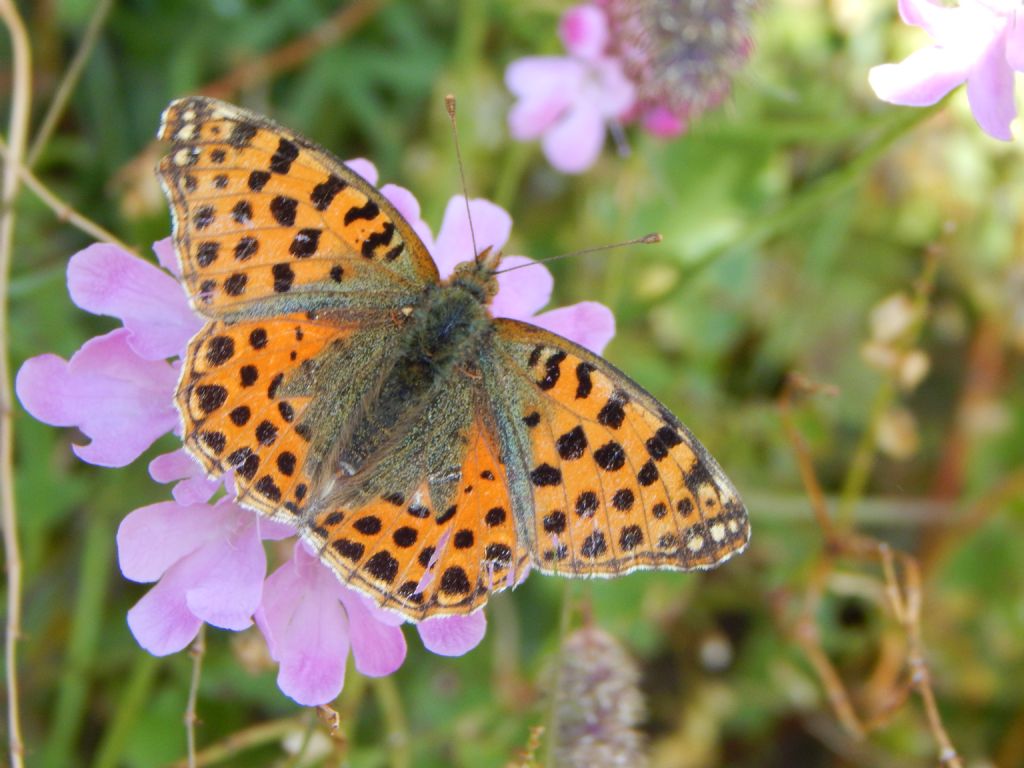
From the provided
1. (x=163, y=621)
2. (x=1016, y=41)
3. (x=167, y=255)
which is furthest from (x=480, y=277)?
(x=1016, y=41)

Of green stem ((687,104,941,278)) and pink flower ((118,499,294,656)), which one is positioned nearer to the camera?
pink flower ((118,499,294,656))

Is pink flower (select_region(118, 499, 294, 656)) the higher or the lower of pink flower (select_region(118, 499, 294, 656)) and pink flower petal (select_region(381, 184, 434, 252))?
the lower

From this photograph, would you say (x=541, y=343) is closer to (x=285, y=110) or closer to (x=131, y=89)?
(x=285, y=110)

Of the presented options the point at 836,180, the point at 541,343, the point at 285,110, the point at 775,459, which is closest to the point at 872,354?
the point at 836,180

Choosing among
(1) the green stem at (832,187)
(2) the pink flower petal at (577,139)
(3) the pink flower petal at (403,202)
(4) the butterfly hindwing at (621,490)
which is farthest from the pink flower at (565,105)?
(4) the butterfly hindwing at (621,490)

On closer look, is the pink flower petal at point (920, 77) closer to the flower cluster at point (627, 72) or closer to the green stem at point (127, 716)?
the flower cluster at point (627, 72)

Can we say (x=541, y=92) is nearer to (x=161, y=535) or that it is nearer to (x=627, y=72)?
(x=627, y=72)

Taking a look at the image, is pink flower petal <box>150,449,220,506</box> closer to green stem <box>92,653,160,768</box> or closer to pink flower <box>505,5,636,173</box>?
green stem <box>92,653,160,768</box>

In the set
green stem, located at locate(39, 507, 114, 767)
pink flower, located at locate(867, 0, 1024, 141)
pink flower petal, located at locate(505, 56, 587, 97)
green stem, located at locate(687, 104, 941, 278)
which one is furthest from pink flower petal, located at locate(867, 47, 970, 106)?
green stem, located at locate(39, 507, 114, 767)
